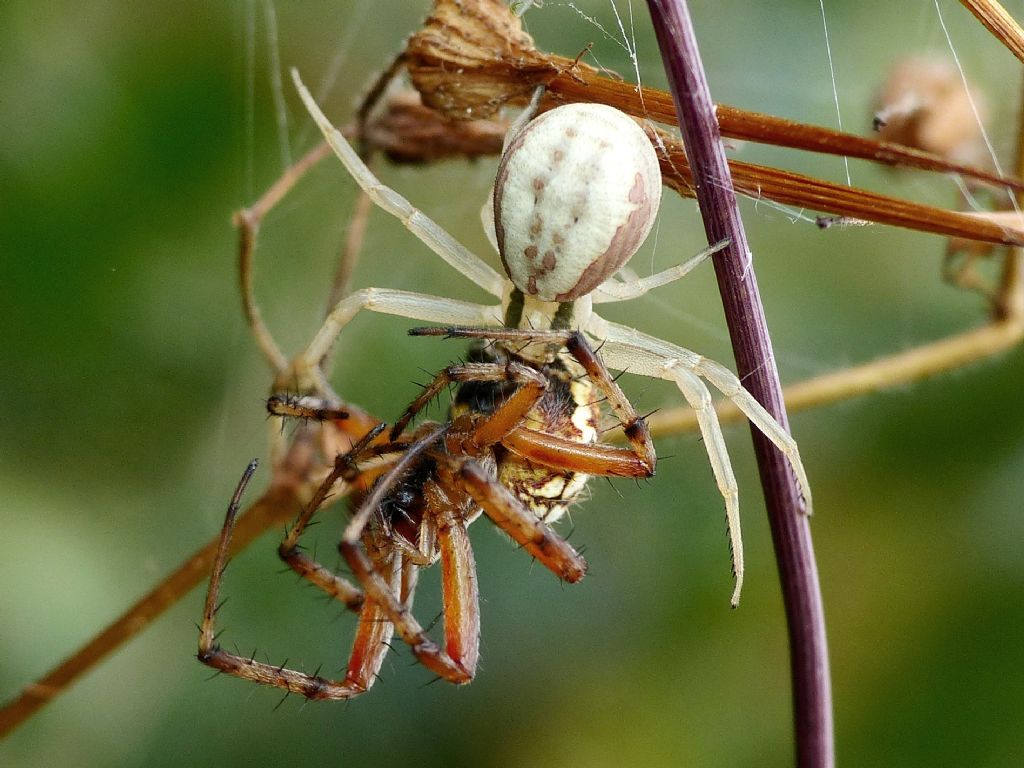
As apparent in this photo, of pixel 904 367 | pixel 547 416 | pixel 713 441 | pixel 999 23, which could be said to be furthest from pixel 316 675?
pixel 999 23

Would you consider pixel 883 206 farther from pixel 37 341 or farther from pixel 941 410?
pixel 37 341

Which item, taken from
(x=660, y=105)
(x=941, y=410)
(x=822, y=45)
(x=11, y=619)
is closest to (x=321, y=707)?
(x=11, y=619)

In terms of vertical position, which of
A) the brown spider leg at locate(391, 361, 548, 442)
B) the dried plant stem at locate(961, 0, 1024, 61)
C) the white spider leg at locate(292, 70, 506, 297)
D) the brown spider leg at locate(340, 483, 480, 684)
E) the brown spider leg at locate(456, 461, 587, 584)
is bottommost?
the brown spider leg at locate(340, 483, 480, 684)

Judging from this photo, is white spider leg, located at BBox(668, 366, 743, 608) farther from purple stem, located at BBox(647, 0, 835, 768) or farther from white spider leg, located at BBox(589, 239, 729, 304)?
A: purple stem, located at BBox(647, 0, 835, 768)

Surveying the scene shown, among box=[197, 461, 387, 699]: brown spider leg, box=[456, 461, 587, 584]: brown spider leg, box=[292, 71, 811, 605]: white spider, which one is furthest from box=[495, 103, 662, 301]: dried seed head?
box=[197, 461, 387, 699]: brown spider leg

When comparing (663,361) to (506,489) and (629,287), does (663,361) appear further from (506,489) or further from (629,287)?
(506,489)

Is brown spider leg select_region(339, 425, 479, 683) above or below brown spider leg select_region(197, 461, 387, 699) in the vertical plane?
above

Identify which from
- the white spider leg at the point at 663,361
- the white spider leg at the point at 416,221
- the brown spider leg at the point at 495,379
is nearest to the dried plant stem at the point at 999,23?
the white spider leg at the point at 663,361

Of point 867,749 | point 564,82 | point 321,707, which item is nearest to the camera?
point 564,82
